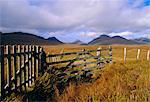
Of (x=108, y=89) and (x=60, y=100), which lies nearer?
(x=60, y=100)

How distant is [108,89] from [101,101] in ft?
3.24

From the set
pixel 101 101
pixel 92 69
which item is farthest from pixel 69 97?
pixel 92 69

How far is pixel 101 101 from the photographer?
654 cm

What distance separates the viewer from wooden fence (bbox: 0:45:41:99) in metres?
7.46

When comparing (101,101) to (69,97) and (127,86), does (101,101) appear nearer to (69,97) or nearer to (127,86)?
(69,97)

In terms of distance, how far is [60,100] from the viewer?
702 cm

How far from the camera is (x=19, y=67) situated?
8445mm

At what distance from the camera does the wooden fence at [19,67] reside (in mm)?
7465

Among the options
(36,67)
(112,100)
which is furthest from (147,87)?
(36,67)

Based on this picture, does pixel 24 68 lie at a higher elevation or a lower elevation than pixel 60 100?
higher

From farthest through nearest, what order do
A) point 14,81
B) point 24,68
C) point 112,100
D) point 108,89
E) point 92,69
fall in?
point 92,69 < point 24,68 < point 14,81 < point 108,89 < point 112,100

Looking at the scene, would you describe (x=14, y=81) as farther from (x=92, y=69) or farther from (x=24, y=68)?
(x=92, y=69)

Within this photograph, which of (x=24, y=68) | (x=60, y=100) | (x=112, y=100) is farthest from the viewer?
(x=24, y=68)

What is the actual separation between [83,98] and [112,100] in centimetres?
72
